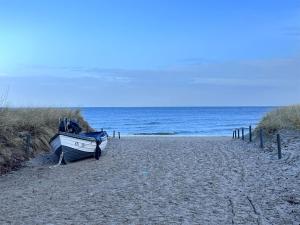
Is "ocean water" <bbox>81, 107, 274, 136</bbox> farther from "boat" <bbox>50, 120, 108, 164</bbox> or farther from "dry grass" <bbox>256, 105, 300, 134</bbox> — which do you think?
"boat" <bbox>50, 120, 108, 164</bbox>

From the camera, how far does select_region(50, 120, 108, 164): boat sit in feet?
58.5

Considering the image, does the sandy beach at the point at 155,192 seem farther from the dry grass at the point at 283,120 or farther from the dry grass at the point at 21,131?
the dry grass at the point at 283,120

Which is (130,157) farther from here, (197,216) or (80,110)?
(80,110)

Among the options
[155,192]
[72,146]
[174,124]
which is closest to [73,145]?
[72,146]

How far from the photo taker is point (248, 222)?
8.20 m

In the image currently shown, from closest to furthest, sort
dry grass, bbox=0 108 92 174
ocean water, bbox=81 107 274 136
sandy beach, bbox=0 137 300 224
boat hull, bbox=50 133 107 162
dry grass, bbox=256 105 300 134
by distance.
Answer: sandy beach, bbox=0 137 300 224
dry grass, bbox=0 108 92 174
boat hull, bbox=50 133 107 162
dry grass, bbox=256 105 300 134
ocean water, bbox=81 107 274 136

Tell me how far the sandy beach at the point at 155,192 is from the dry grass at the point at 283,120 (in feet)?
21.4

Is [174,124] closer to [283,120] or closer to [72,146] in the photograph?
[283,120]

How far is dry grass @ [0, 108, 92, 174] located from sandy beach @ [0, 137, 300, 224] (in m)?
0.67

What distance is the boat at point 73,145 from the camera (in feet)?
58.5

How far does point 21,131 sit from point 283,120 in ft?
47.1

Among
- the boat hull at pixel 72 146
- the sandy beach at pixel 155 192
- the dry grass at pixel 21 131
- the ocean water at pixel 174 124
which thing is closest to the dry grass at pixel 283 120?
the ocean water at pixel 174 124

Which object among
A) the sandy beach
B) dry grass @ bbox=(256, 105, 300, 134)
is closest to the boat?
the sandy beach

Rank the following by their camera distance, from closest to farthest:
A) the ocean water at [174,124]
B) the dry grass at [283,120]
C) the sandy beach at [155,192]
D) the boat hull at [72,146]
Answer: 1. the sandy beach at [155,192]
2. the boat hull at [72,146]
3. the dry grass at [283,120]
4. the ocean water at [174,124]
